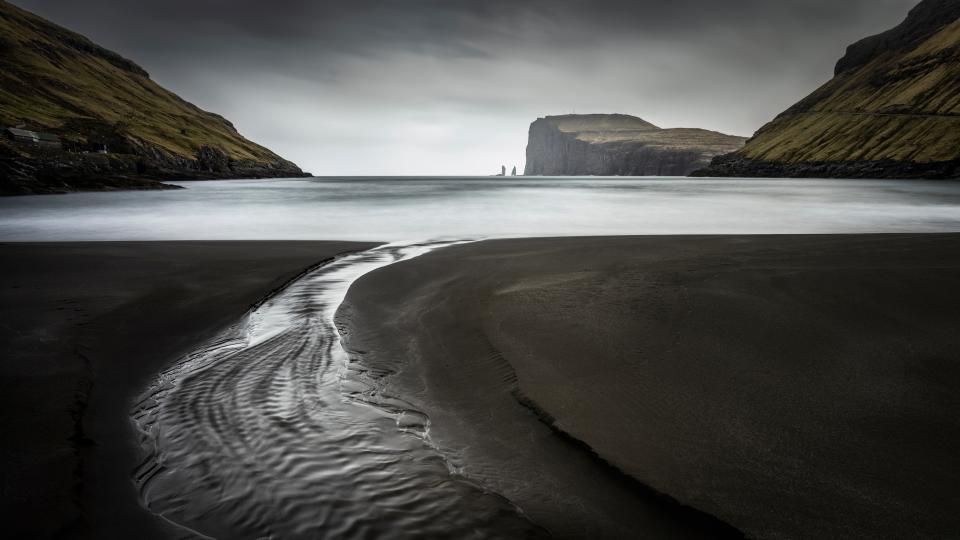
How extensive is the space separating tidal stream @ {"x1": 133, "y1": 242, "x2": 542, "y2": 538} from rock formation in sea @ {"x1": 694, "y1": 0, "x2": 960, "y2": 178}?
104 meters

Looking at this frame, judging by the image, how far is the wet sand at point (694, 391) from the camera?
8.29ft

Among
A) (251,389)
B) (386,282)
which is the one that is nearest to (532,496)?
(251,389)

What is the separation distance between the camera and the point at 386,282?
827 cm

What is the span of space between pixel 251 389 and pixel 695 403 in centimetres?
362

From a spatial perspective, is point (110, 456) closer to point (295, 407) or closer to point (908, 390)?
point (295, 407)

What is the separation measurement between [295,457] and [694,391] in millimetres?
2978

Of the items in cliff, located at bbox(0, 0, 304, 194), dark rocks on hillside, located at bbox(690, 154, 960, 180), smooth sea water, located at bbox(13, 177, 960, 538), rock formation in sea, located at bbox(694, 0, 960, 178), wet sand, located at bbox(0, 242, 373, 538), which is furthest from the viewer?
rock formation in sea, located at bbox(694, 0, 960, 178)

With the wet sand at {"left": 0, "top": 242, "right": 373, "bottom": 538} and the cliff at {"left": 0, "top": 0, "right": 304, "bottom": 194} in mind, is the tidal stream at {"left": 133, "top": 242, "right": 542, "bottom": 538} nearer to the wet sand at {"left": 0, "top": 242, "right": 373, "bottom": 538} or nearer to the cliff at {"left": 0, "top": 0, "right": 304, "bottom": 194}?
the wet sand at {"left": 0, "top": 242, "right": 373, "bottom": 538}

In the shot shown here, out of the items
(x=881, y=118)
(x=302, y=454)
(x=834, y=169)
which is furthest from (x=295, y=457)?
(x=881, y=118)

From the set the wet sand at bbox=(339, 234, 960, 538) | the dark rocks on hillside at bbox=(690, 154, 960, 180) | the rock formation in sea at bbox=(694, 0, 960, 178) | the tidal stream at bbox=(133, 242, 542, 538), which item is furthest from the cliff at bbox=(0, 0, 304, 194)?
the rock formation in sea at bbox=(694, 0, 960, 178)

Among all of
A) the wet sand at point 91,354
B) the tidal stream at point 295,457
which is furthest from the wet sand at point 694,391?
the wet sand at point 91,354

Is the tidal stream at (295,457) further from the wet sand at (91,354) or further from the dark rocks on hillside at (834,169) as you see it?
the dark rocks on hillside at (834,169)

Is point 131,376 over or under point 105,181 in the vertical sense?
under

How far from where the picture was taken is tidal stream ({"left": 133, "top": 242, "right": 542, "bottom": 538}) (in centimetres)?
253
